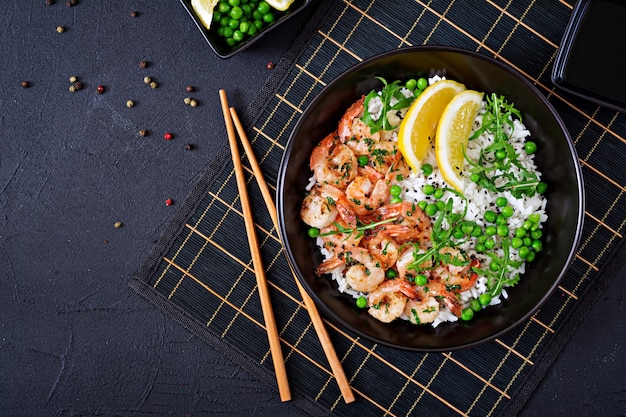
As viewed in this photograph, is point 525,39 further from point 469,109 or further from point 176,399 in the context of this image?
point 176,399

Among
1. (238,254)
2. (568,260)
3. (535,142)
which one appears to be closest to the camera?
(568,260)

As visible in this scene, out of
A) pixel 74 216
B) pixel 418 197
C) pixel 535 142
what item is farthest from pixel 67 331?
pixel 535 142

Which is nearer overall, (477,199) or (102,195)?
(477,199)

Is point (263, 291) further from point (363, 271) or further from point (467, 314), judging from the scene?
point (467, 314)

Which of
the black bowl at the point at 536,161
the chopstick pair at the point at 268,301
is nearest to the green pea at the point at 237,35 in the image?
the chopstick pair at the point at 268,301

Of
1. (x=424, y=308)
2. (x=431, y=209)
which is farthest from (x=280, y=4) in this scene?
(x=424, y=308)

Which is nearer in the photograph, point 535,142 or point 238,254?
point 535,142
